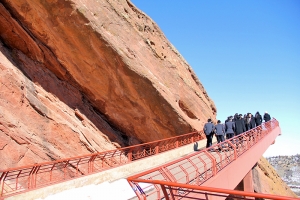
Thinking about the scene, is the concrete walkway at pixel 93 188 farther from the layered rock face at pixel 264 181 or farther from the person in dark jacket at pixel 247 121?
the layered rock face at pixel 264 181

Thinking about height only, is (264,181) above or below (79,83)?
below

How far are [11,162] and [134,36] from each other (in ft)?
25.9

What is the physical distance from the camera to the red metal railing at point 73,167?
20.1 feet

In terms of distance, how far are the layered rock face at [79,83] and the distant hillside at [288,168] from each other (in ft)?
176

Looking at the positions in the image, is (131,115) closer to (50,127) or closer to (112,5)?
(50,127)

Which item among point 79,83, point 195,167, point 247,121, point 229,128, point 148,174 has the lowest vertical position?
point 148,174

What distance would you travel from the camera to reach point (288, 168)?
81.3m

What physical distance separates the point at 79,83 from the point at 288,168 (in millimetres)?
90674

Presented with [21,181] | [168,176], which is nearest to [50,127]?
[21,181]

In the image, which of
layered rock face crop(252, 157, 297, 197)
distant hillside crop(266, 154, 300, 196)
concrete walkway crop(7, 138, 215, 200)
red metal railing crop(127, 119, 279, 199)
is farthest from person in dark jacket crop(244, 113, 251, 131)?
distant hillside crop(266, 154, 300, 196)

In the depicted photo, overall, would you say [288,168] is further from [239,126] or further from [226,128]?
[226,128]

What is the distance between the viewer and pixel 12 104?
833cm

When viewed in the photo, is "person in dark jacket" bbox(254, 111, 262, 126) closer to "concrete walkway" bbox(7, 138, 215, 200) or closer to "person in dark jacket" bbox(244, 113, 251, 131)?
"person in dark jacket" bbox(244, 113, 251, 131)

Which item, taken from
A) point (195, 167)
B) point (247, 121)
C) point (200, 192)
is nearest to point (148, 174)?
point (195, 167)
